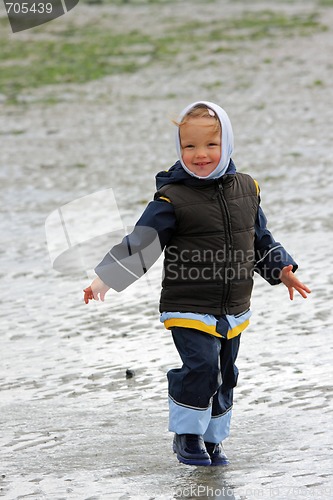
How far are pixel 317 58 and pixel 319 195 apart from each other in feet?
29.9

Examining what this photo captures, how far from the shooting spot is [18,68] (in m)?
18.0

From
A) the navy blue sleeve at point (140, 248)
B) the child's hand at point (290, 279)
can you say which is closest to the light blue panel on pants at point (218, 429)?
the child's hand at point (290, 279)

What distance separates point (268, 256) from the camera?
14.6 feet

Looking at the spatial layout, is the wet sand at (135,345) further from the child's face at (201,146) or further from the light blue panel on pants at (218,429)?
the child's face at (201,146)

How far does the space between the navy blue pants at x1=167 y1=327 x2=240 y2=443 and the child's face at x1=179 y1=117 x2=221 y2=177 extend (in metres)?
0.58

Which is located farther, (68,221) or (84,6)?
(84,6)

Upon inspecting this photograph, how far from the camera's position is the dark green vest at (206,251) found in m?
4.25

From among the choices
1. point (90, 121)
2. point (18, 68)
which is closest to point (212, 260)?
point (90, 121)

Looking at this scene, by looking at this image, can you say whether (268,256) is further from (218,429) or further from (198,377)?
(218,429)

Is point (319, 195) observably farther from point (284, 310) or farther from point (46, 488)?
point (46, 488)

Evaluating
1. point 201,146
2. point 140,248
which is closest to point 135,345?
point 140,248

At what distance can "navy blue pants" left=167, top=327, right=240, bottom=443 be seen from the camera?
166 inches

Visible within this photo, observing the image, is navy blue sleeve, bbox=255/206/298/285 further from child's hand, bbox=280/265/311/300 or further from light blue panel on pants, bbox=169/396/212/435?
light blue panel on pants, bbox=169/396/212/435

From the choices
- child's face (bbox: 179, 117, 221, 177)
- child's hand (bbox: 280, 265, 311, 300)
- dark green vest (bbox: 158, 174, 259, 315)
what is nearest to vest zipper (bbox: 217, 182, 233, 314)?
dark green vest (bbox: 158, 174, 259, 315)
